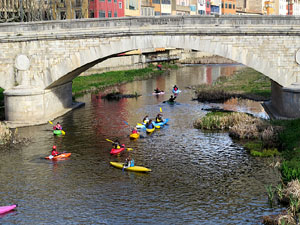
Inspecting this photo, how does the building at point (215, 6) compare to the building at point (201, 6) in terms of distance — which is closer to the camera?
the building at point (201, 6)

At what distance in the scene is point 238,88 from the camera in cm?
5138

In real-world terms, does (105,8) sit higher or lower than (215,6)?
lower

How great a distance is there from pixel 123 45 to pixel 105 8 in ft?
126

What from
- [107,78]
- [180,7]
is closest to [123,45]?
[107,78]

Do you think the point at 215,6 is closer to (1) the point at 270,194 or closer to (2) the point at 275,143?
(2) the point at 275,143

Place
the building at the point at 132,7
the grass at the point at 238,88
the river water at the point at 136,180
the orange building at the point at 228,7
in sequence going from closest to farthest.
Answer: the river water at the point at 136,180
the grass at the point at 238,88
the building at the point at 132,7
the orange building at the point at 228,7

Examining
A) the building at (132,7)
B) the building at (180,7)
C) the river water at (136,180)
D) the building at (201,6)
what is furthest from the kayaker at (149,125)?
the building at (201,6)

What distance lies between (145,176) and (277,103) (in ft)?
56.6

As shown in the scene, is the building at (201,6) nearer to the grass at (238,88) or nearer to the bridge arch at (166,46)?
the grass at (238,88)

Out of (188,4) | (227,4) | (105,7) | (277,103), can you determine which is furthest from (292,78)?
(227,4)

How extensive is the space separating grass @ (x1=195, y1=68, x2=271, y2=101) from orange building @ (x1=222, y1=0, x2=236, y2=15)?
215 feet

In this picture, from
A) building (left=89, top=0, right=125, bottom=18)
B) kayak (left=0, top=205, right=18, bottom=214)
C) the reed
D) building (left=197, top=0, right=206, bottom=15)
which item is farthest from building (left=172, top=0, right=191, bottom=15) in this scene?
kayak (left=0, top=205, right=18, bottom=214)

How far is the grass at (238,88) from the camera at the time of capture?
152ft

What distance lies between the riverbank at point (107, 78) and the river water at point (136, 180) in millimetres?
18006
